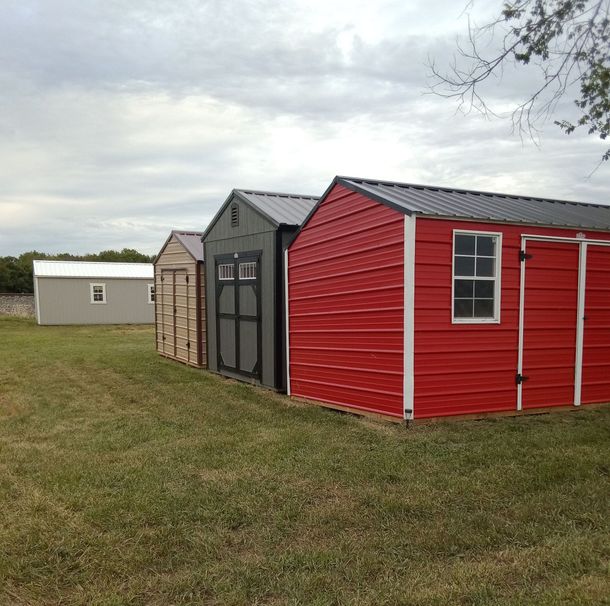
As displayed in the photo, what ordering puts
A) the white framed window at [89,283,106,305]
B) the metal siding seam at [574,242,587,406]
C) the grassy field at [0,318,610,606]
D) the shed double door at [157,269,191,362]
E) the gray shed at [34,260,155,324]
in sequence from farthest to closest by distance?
the white framed window at [89,283,106,305], the gray shed at [34,260,155,324], the shed double door at [157,269,191,362], the metal siding seam at [574,242,587,406], the grassy field at [0,318,610,606]

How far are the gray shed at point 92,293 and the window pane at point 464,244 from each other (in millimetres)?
22819

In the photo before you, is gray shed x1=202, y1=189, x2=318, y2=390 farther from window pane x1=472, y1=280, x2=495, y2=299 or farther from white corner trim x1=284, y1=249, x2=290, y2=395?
window pane x1=472, y1=280, x2=495, y2=299

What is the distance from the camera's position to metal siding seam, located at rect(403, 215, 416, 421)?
6.33 metres

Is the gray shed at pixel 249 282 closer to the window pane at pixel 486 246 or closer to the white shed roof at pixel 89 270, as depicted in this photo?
the window pane at pixel 486 246

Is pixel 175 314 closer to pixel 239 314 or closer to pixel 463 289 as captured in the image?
pixel 239 314

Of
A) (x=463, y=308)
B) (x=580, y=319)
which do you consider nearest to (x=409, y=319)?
(x=463, y=308)

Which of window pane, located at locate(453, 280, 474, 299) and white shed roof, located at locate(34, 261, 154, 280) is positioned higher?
white shed roof, located at locate(34, 261, 154, 280)

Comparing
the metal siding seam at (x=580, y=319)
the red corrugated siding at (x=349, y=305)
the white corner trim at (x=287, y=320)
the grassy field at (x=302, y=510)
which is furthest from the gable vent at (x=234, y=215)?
the metal siding seam at (x=580, y=319)

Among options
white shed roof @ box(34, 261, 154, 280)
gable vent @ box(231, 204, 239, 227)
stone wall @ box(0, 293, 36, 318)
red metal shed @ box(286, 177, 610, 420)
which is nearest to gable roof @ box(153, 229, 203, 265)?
gable vent @ box(231, 204, 239, 227)

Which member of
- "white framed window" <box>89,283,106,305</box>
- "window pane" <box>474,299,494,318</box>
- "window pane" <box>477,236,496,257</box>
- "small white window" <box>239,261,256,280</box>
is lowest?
"white framed window" <box>89,283,106,305</box>

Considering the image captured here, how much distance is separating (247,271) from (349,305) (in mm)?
3151

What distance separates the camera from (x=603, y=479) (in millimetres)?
4488

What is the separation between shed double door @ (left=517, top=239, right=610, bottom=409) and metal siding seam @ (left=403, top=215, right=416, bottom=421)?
60.8 inches

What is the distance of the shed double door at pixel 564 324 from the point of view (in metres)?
7.02
